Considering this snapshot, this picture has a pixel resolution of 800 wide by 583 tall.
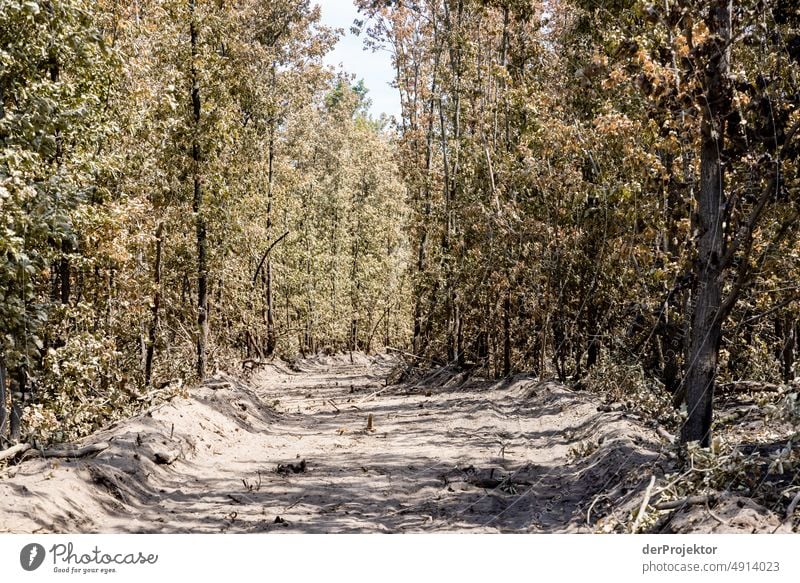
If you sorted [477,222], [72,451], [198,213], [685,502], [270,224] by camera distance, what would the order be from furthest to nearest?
[270,224]
[477,222]
[198,213]
[72,451]
[685,502]

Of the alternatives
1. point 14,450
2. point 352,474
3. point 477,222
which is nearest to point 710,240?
point 352,474

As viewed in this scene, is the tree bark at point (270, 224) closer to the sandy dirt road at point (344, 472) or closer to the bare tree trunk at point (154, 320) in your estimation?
the bare tree trunk at point (154, 320)

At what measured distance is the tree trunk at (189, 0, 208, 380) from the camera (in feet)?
60.0

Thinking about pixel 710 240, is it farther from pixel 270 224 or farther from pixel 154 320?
pixel 270 224

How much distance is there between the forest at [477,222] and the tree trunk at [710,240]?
2cm

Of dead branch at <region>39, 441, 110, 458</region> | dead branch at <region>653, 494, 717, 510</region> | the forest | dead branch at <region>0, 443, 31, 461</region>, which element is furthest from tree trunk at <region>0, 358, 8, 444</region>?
dead branch at <region>653, 494, 717, 510</region>

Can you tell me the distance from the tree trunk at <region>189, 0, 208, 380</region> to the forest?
0.22 feet

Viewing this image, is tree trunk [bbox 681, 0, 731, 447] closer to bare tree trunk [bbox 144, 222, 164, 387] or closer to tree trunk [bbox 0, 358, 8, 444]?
tree trunk [bbox 0, 358, 8, 444]

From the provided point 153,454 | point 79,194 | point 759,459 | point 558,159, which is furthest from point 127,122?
point 759,459

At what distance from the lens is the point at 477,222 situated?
840 inches

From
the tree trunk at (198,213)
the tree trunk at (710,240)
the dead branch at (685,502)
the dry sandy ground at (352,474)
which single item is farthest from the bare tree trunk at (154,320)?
the dead branch at (685,502)

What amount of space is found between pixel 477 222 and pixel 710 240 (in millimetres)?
13684

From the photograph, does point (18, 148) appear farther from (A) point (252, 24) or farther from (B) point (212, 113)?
(A) point (252, 24)
